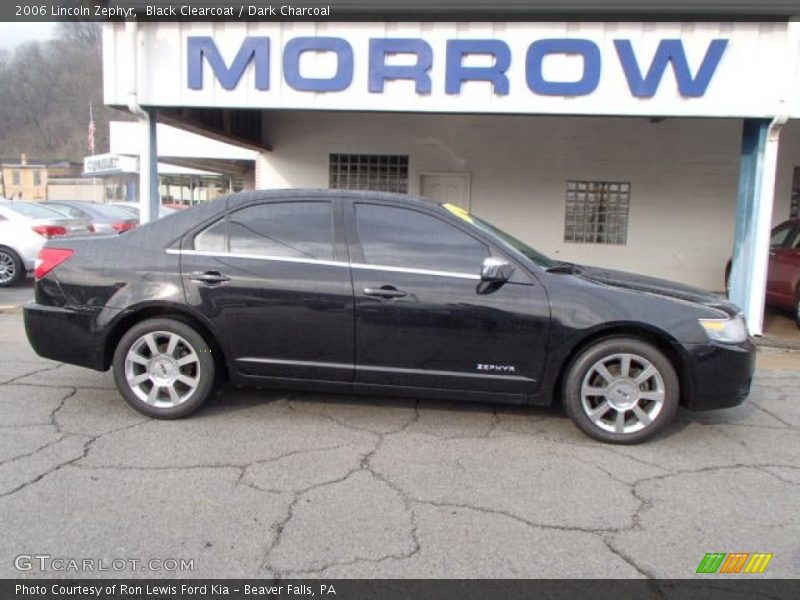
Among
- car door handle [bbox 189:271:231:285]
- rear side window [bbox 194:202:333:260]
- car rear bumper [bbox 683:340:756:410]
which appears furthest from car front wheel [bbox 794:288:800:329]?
car door handle [bbox 189:271:231:285]

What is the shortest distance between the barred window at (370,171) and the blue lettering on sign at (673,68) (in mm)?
5357

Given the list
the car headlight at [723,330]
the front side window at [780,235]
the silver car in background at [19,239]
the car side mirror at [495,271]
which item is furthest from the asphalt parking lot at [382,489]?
the silver car in background at [19,239]

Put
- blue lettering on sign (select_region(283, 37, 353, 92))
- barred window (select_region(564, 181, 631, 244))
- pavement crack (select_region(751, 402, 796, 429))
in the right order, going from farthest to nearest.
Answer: barred window (select_region(564, 181, 631, 244))
blue lettering on sign (select_region(283, 37, 353, 92))
pavement crack (select_region(751, 402, 796, 429))

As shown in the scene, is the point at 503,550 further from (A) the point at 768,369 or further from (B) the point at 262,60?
(B) the point at 262,60

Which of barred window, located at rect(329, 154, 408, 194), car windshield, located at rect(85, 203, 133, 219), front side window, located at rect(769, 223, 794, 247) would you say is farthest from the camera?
car windshield, located at rect(85, 203, 133, 219)

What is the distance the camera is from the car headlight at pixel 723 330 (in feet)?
13.5

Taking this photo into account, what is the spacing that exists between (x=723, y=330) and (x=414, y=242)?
2120mm

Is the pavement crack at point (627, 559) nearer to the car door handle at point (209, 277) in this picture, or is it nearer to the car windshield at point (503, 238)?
the car windshield at point (503, 238)

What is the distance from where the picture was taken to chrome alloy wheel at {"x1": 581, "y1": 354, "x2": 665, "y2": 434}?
4164 millimetres

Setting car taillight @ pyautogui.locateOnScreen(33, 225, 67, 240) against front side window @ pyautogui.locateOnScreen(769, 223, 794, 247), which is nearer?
front side window @ pyautogui.locateOnScreen(769, 223, 794, 247)

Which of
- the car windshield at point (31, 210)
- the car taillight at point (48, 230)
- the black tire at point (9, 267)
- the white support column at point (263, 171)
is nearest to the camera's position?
the black tire at point (9, 267)

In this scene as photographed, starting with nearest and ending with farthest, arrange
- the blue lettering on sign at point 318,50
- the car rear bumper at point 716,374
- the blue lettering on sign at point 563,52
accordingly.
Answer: the car rear bumper at point 716,374 → the blue lettering on sign at point 563,52 → the blue lettering on sign at point 318,50

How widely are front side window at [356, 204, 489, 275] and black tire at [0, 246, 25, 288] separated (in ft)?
29.3
